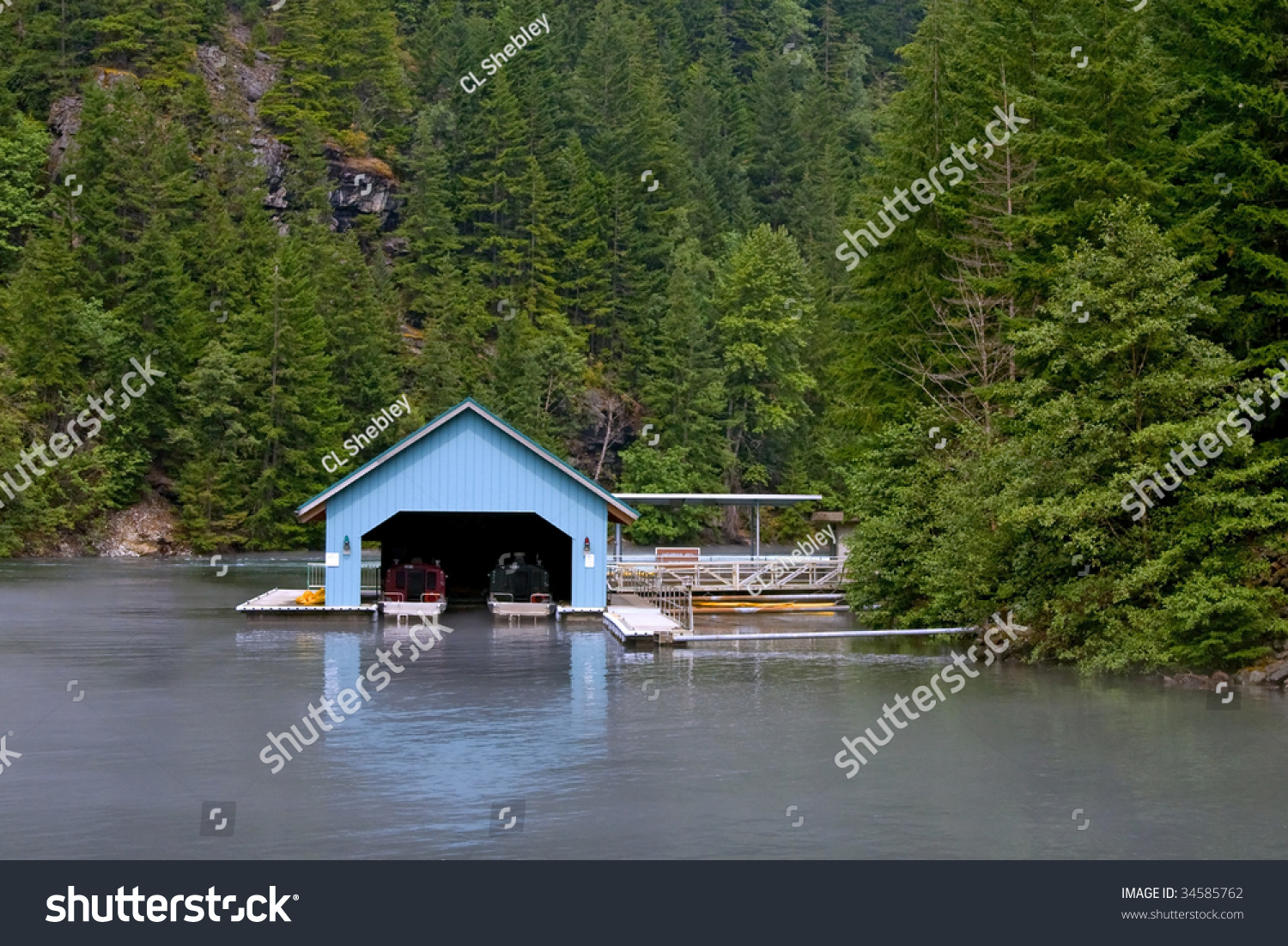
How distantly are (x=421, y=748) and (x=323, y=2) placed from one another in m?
104

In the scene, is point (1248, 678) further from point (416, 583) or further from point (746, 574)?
point (416, 583)

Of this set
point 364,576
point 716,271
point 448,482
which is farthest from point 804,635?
point 716,271

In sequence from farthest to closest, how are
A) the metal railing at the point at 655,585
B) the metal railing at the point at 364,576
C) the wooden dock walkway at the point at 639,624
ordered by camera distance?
1. the metal railing at the point at 364,576
2. the metal railing at the point at 655,585
3. the wooden dock walkway at the point at 639,624

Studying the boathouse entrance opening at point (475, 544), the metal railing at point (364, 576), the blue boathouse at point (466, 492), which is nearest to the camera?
the blue boathouse at point (466, 492)

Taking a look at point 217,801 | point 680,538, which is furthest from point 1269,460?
point 680,538

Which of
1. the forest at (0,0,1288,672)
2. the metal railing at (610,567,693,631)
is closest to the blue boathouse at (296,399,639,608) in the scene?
the metal railing at (610,567,693,631)

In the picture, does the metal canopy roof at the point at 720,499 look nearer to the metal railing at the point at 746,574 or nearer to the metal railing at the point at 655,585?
the metal railing at the point at 746,574

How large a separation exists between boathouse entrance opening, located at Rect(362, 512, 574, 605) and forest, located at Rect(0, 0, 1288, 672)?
1067 centimetres

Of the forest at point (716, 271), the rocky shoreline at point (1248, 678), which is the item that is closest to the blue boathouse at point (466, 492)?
the forest at point (716, 271)

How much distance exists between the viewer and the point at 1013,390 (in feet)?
109

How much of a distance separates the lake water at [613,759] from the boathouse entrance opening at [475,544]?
15.6m

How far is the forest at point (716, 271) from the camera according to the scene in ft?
101

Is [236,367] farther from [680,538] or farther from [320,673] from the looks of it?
[320,673]
